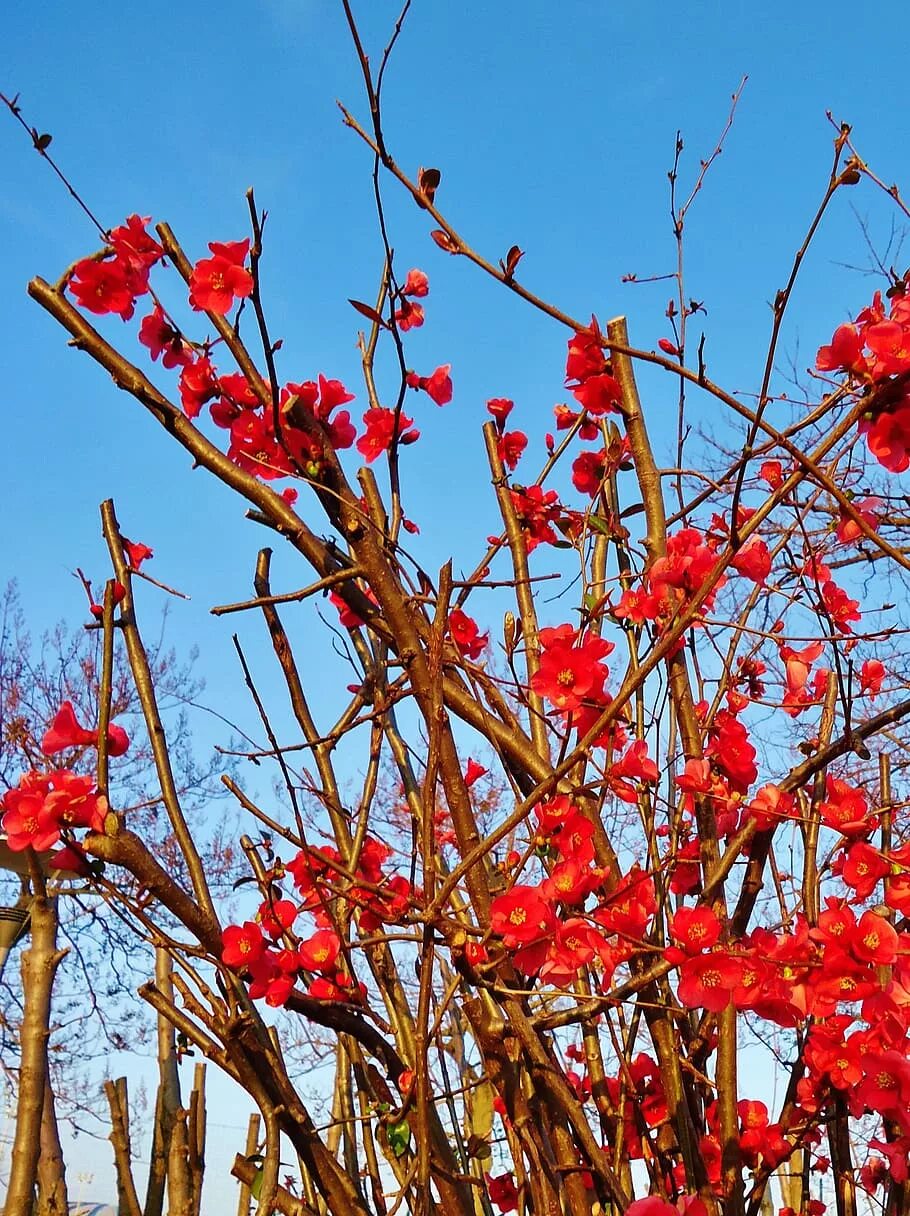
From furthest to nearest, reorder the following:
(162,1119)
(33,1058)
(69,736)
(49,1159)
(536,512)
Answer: (49,1159), (162,1119), (33,1058), (536,512), (69,736)

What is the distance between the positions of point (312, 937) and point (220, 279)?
1055mm

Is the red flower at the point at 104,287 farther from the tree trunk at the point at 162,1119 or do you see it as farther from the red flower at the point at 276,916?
the tree trunk at the point at 162,1119

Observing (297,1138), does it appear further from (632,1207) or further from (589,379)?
(589,379)

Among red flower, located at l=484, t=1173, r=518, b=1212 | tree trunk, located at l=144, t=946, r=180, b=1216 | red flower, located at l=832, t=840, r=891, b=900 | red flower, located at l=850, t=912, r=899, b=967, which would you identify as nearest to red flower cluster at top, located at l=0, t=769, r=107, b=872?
red flower, located at l=484, t=1173, r=518, b=1212

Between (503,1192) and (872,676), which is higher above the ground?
(872,676)

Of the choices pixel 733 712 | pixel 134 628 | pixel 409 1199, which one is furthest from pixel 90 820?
pixel 733 712

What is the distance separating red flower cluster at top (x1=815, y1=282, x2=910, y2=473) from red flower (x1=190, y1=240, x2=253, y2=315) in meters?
0.90

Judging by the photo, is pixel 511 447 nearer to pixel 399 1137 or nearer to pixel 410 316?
pixel 410 316

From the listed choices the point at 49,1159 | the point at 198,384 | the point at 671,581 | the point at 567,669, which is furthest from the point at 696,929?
the point at 49,1159

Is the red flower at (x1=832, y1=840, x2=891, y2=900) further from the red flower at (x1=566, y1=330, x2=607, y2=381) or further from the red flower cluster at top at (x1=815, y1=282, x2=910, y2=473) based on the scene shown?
the red flower at (x1=566, y1=330, x2=607, y2=381)

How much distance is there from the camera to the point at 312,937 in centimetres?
158

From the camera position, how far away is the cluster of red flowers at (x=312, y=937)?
4.53 ft

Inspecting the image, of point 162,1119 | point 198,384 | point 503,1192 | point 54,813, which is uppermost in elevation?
point 198,384

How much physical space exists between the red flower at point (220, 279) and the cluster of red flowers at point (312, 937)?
2.89ft
